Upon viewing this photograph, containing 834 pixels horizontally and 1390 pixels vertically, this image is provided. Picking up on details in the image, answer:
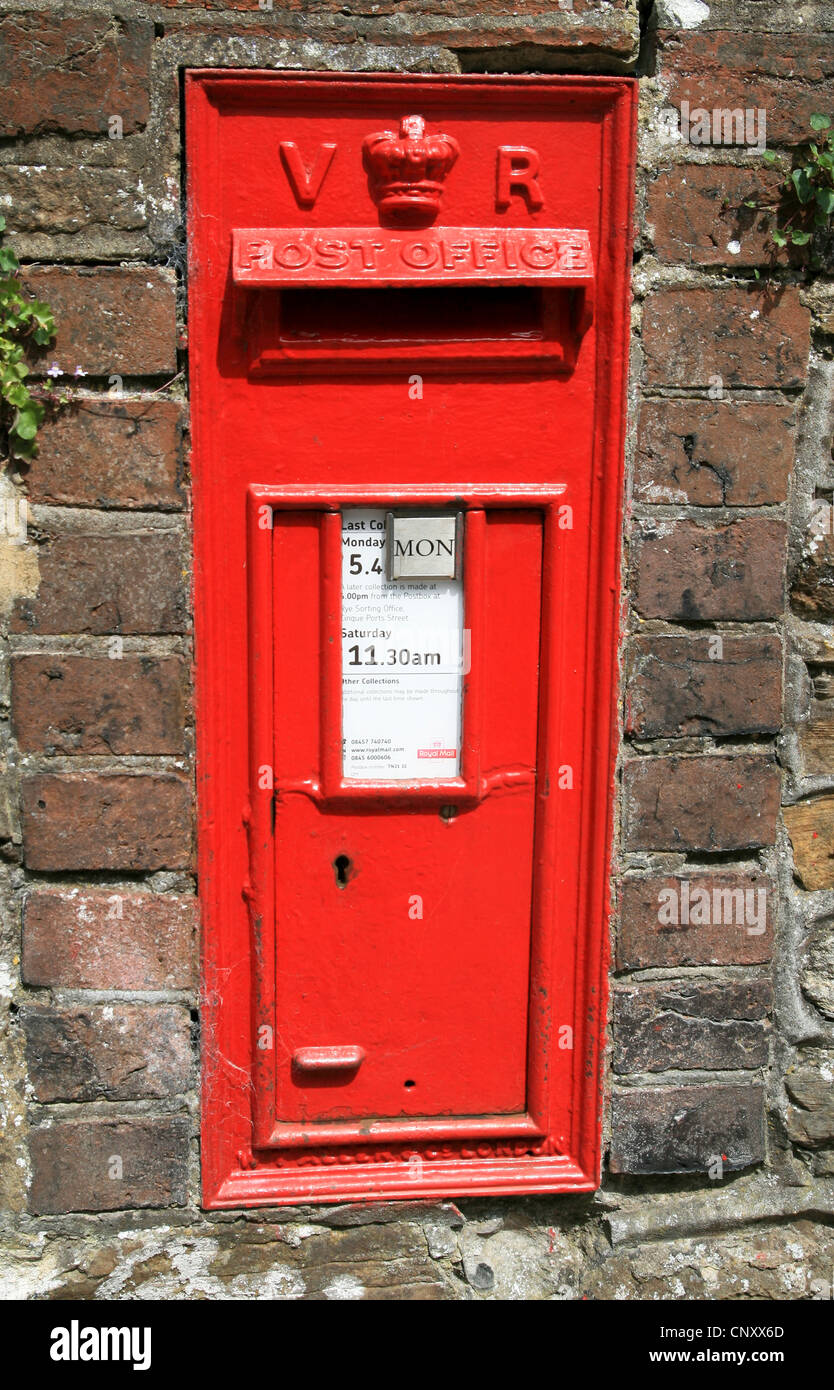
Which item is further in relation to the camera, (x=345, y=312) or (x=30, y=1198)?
(x=30, y=1198)

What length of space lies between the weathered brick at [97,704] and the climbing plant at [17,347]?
339mm

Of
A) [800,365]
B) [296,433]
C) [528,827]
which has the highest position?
[800,365]

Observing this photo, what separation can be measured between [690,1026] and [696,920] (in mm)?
195

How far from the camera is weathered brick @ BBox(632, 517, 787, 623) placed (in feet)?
5.33

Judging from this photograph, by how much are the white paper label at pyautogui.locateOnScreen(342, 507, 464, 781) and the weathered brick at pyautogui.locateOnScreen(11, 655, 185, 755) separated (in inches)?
11.2

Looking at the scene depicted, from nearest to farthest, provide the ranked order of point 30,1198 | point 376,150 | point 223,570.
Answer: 1. point 376,150
2. point 223,570
3. point 30,1198

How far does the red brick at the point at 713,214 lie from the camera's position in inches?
60.9

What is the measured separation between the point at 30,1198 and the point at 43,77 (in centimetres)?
180

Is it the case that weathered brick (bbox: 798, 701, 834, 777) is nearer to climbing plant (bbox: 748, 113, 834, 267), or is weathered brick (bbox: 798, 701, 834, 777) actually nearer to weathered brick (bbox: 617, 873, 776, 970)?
weathered brick (bbox: 617, 873, 776, 970)

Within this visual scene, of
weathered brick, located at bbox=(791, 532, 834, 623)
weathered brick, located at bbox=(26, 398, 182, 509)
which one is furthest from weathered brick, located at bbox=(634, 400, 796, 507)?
weathered brick, located at bbox=(26, 398, 182, 509)

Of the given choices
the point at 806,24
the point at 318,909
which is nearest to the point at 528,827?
the point at 318,909

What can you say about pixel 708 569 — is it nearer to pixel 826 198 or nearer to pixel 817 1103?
pixel 826 198

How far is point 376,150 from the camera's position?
1455mm

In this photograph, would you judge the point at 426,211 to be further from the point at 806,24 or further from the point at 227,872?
the point at 227,872
